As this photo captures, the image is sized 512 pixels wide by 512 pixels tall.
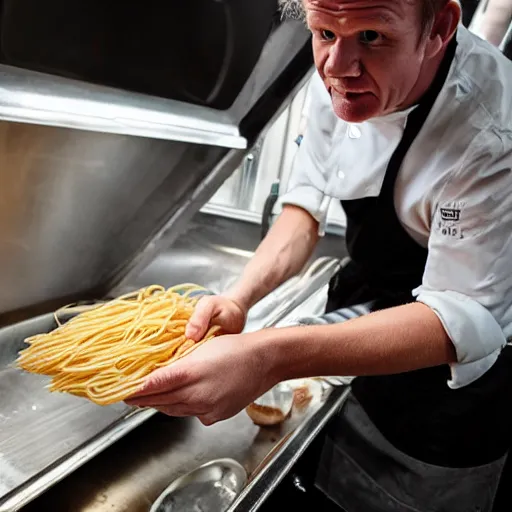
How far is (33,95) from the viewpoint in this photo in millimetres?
1045

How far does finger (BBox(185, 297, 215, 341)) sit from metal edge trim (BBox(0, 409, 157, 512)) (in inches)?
10.7

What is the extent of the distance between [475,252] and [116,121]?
0.80 meters

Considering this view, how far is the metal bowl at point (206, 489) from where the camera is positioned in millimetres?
1055

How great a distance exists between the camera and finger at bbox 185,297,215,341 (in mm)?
1042

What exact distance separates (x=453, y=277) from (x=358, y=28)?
0.48 metres

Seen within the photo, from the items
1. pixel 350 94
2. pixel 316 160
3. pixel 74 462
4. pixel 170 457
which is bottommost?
pixel 170 457

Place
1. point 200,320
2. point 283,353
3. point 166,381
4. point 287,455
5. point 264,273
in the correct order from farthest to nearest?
1. point 264,273
2. point 287,455
3. point 200,320
4. point 283,353
5. point 166,381

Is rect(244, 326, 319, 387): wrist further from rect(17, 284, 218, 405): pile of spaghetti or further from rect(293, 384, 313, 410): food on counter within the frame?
rect(293, 384, 313, 410): food on counter

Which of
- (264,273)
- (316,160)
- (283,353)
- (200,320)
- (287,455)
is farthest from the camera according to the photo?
(316,160)

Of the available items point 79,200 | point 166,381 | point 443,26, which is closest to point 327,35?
point 443,26

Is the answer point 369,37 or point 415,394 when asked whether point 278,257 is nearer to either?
point 415,394

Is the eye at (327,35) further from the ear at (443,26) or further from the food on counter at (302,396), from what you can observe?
the food on counter at (302,396)

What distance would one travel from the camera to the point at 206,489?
1102mm

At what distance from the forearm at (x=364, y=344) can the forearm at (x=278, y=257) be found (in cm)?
29
